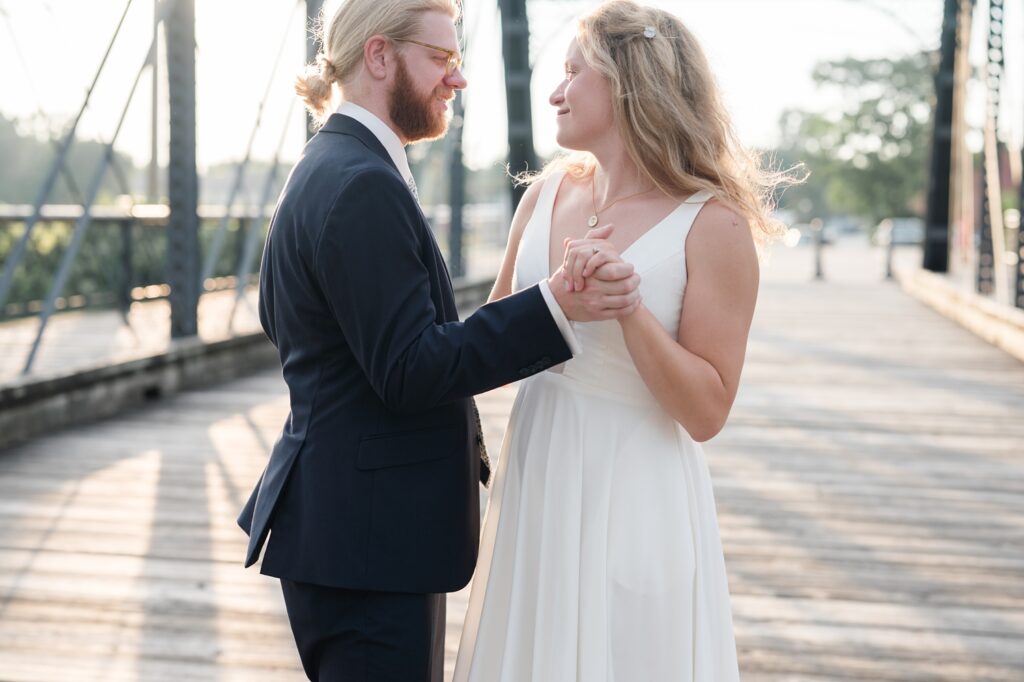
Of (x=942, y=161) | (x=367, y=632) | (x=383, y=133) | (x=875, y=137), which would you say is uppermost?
(x=383, y=133)

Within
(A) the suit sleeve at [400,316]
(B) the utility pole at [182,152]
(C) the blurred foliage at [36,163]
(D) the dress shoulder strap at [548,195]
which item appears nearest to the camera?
(A) the suit sleeve at [400,316]

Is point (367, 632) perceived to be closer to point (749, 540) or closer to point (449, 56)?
point (449, 56)

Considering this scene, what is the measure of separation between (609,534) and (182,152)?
5379 millimetres

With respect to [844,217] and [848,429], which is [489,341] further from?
[844,217]

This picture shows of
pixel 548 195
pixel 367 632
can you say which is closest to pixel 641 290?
pixel 548 195

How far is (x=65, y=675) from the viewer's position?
2.90m

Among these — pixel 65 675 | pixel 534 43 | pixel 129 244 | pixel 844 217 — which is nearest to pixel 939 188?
pixel 534 43

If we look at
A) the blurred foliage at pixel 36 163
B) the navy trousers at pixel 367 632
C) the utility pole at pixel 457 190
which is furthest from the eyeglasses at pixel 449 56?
A: the utility pole at pixel 457 190

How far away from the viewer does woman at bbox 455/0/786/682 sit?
73.9 inches

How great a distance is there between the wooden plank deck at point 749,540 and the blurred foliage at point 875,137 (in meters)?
48.3

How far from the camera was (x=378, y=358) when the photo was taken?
63.7 inches

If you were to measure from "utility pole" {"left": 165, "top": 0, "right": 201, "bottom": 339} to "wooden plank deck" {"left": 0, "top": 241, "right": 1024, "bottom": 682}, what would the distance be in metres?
0.77

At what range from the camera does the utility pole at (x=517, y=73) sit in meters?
12.6

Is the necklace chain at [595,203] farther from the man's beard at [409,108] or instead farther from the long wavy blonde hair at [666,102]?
the man's beard at [409,108]
